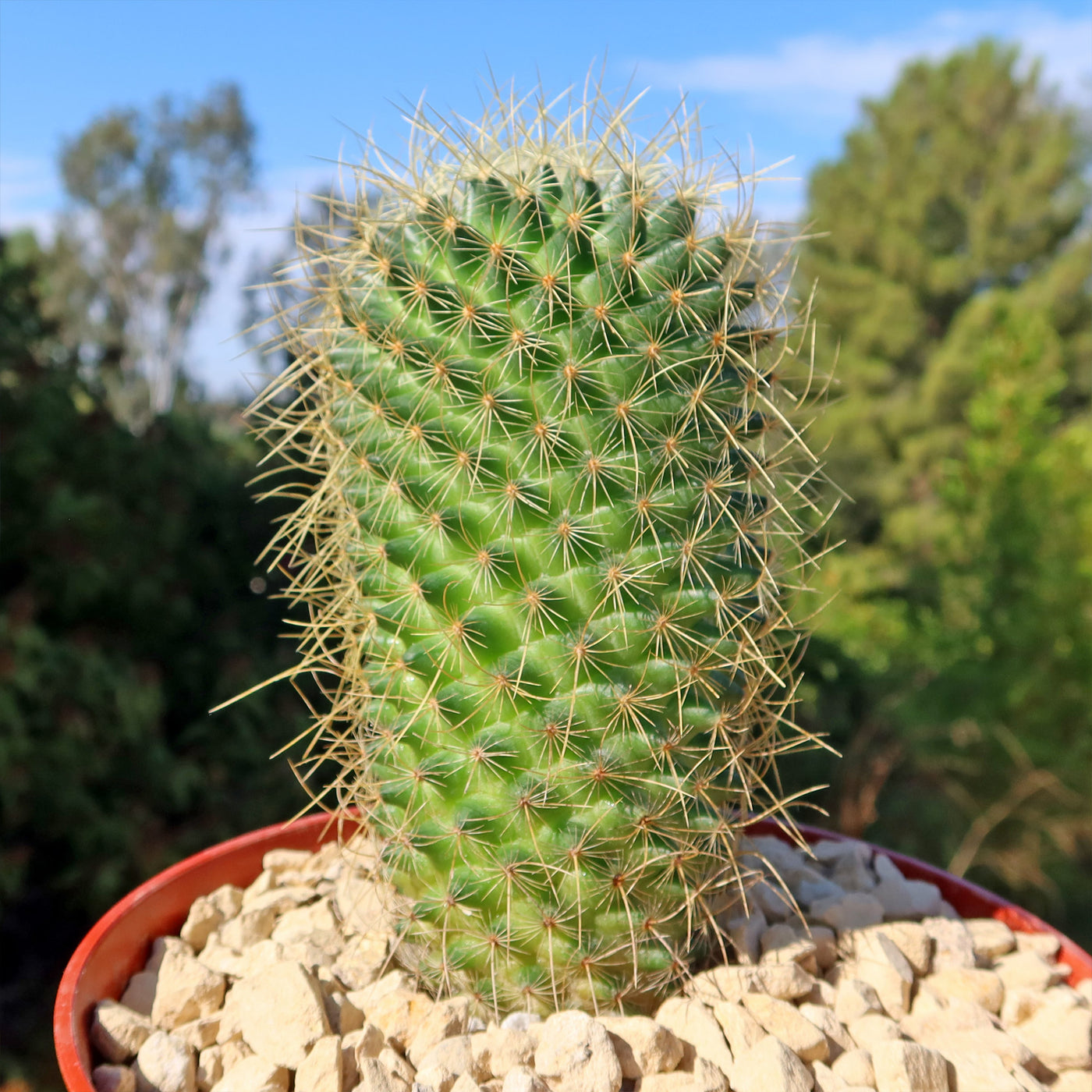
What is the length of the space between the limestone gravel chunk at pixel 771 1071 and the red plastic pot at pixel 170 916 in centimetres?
54

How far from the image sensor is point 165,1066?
3.19 ft

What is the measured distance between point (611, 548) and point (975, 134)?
13788mm

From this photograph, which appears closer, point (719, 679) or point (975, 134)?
point (719, 679)

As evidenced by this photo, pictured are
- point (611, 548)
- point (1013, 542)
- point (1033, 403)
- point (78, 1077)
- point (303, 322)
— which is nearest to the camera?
point (78, 1077)

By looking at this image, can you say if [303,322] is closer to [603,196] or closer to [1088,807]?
[603,196]

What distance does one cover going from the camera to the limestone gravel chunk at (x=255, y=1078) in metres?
0.94

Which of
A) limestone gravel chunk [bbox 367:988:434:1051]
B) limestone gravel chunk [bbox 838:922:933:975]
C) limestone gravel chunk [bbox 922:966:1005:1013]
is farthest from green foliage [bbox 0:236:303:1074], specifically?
limestone gravel chunk [bbox 922:966:1005:1013]

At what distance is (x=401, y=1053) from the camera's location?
104cm

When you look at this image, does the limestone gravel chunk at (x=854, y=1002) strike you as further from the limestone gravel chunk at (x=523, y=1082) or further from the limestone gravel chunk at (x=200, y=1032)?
the limestone gravel chunk at (x=200, y=1032)

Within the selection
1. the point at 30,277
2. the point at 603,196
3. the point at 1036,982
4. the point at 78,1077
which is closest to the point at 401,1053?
the point at 78,1077

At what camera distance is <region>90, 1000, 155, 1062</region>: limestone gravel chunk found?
101cm

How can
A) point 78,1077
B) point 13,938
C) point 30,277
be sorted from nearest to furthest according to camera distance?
point 78,1077
point 13,938
point 30,277

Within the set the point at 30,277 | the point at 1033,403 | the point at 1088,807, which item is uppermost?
the point at 30,277

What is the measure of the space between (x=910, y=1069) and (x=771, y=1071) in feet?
0.51
